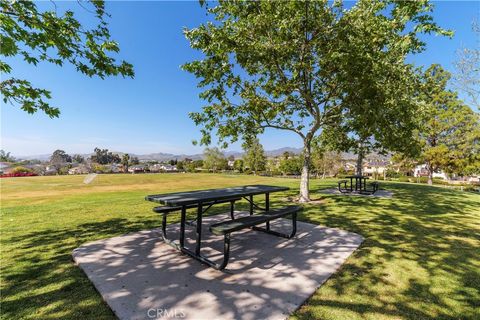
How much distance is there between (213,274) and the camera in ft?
12.8

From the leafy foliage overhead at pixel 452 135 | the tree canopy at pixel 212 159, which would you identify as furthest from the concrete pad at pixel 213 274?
the tree canopy at pixel 212 159

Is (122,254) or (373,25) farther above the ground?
(373,25)

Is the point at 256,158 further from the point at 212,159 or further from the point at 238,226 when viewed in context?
the point at 238,226

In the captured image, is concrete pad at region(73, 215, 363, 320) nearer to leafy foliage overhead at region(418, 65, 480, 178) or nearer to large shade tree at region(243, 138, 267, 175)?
leafy foliage overhead at region(418, 65, 480, 178)

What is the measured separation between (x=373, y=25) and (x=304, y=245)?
24.4 ft

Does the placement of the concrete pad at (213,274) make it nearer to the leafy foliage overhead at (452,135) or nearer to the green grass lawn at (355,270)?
the green grass lawn at (355,270)

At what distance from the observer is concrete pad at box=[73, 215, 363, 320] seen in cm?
299

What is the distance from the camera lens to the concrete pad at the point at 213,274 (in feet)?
9.81

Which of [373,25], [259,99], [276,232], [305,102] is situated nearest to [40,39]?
[276,232]

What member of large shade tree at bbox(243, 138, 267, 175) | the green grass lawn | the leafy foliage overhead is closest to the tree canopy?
large shade tree at bbox(243, 138, 267, 175)

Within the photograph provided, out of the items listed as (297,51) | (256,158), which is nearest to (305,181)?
(297,51)

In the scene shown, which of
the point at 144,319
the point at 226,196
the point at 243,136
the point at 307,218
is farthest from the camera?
the point at 243,136

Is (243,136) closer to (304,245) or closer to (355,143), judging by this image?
(304,245)

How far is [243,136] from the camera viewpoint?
1120 cm
